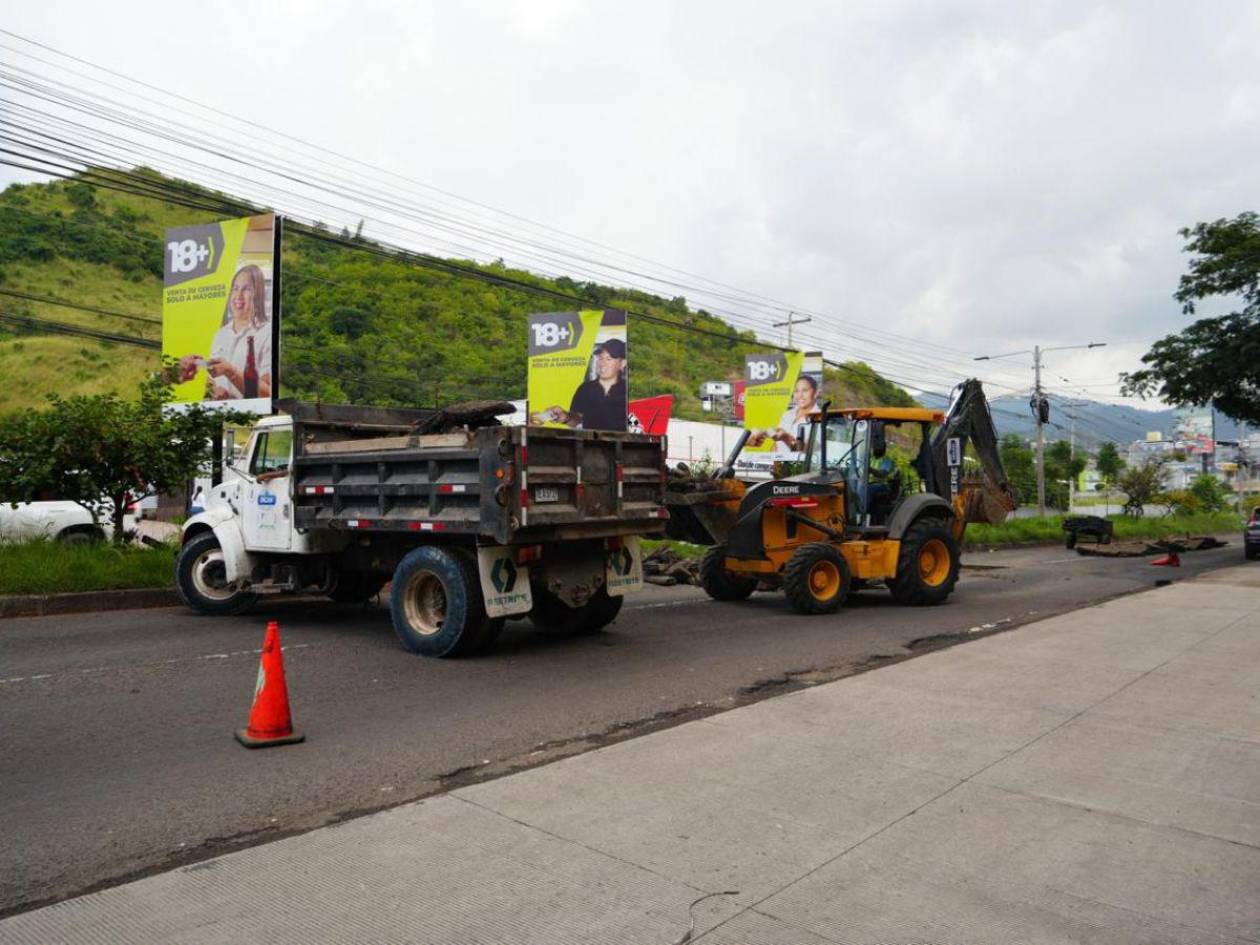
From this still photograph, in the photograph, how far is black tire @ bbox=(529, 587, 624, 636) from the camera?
33.1ft

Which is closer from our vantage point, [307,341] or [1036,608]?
[1036,608]

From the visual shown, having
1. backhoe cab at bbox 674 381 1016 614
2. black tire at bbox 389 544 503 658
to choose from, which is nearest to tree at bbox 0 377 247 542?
black tire at bbox 389 544 503 658

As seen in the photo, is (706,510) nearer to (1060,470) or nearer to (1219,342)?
(1219,342)

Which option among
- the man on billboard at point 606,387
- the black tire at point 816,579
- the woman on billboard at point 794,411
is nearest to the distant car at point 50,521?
the black tire at point 816,579

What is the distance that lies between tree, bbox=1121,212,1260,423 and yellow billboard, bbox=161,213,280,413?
29.2 meters

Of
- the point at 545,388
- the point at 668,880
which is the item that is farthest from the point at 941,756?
the point at 545,388

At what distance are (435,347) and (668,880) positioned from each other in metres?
49.4

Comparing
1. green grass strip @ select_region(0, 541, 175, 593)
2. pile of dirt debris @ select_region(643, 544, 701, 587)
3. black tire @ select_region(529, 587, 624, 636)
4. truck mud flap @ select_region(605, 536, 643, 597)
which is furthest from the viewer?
pile of dirt debris @ select_region(643, 544, 701, 587)

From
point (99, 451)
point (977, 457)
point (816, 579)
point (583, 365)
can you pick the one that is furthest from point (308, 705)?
point (583, 365)

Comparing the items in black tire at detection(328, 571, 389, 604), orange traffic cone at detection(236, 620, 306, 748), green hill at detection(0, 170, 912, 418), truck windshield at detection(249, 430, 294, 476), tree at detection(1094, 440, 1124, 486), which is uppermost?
green hill at detection(0, 170, 912, 418)

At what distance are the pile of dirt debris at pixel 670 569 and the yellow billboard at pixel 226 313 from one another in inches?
279

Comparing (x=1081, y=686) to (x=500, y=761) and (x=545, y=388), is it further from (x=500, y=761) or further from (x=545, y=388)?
(x=545, y=388)

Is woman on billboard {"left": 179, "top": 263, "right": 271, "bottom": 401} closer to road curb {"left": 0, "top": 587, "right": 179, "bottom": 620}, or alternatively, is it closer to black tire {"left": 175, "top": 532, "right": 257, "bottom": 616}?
road curb {"left": 0, "top": 587, "right": 179, "bottom": 620}

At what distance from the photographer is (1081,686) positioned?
24.8 feet
